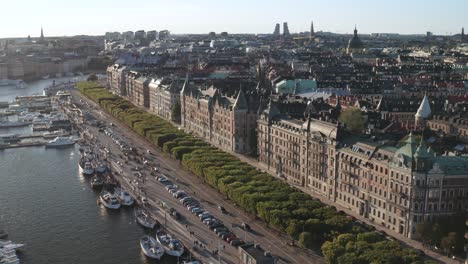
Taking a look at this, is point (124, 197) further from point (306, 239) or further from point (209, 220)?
point (306, 239)

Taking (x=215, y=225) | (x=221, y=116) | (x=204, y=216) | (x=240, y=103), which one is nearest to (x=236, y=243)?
(x=215, y=225)

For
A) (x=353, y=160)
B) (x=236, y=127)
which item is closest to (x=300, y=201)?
(x=353, y=160)

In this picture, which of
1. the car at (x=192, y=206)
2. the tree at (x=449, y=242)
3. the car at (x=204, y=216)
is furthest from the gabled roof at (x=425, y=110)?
the car at (x=204, y=216)

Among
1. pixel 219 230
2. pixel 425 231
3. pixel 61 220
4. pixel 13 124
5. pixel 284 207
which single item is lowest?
pixel 13 124

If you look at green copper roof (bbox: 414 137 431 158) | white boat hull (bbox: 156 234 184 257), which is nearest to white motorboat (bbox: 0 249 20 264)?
white boat hull (bbox: 156 234 184 257)

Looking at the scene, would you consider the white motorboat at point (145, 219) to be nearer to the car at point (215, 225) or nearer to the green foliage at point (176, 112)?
the car at point (215, 225)

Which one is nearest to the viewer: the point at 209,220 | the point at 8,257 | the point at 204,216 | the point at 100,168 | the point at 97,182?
the point at 8,257

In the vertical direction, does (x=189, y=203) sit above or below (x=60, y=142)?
above
